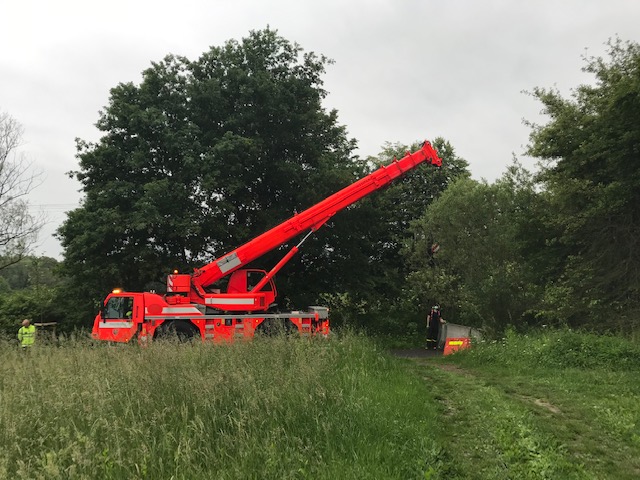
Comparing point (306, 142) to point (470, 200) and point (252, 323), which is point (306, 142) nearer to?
point (470, 200)

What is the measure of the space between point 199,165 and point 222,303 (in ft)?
21.0

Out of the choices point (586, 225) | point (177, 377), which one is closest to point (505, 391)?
point (177, 377)

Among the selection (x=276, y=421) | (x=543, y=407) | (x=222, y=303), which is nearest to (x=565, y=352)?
(x=543, y=407)

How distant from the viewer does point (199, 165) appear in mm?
18141

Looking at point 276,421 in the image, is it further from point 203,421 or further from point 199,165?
point 199,165

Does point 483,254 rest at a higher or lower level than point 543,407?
higher

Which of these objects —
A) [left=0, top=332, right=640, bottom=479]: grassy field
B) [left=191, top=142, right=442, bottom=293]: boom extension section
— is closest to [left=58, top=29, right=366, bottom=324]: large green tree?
[left=191, top=142, right=442, bottom=293]: boom extension section

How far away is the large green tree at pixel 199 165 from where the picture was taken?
17.7 metres

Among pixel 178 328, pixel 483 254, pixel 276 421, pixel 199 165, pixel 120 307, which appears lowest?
pixel 276 421

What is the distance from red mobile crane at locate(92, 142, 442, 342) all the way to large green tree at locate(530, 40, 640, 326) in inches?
159

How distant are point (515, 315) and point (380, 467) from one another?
12.9 meters

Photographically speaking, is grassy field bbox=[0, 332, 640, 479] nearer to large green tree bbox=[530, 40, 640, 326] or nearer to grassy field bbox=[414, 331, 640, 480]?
grassy field bbox=[414, 331, 640, 480]

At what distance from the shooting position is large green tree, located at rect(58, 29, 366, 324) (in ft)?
58.0

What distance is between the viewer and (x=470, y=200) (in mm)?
16734
